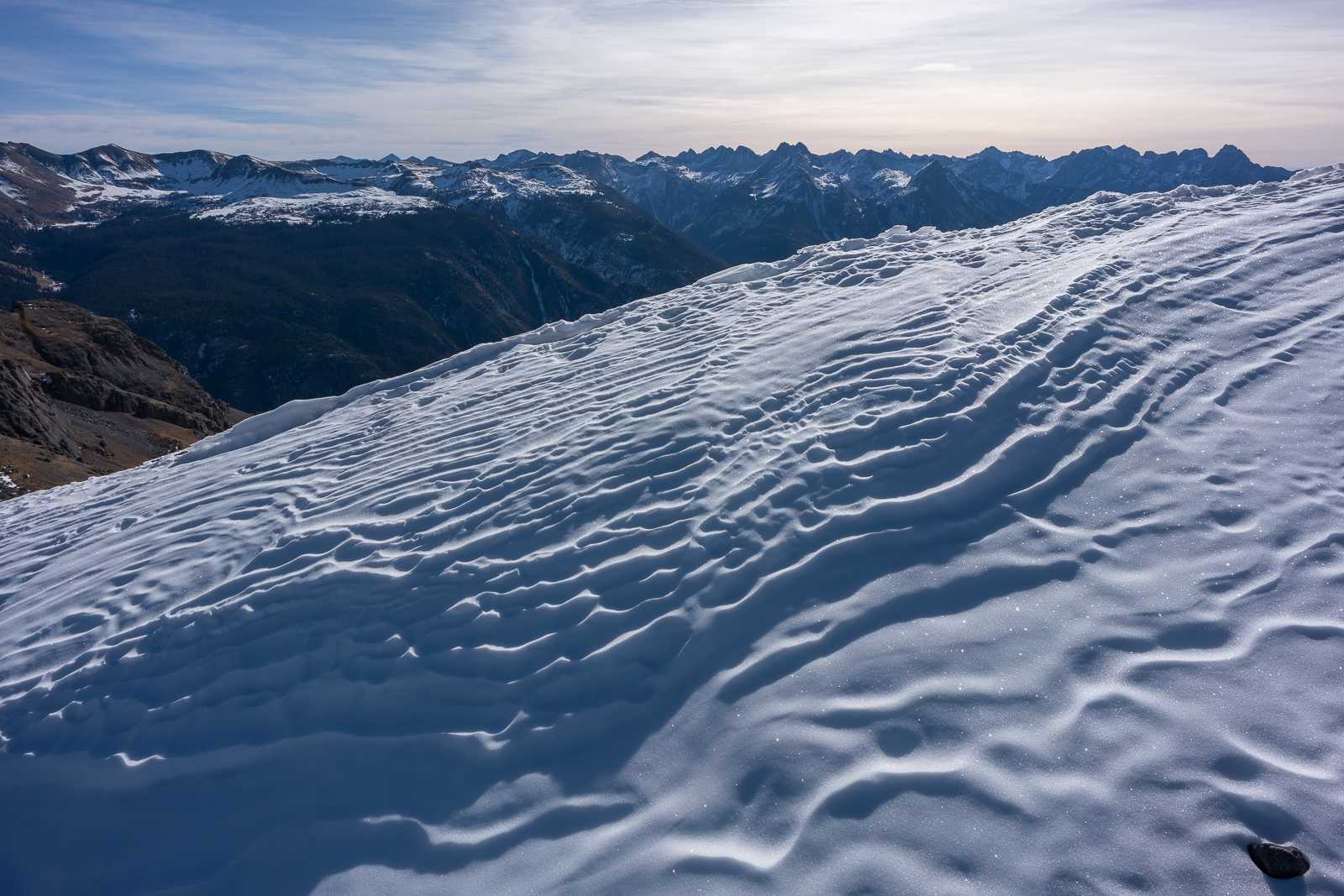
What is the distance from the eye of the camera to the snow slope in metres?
3.18

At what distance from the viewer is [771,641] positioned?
422cm

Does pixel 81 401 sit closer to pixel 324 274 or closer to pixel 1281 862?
pixel 1281 862

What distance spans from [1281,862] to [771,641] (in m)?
2.52

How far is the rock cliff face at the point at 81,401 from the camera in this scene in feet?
66.7

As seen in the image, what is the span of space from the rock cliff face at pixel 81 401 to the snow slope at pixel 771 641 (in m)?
16.7

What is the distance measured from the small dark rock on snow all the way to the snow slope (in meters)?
0.06

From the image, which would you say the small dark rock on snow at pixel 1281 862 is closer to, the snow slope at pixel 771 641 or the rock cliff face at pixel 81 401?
the snow slope at pixel 771 641

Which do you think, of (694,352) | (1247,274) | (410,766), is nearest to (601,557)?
(410,766)

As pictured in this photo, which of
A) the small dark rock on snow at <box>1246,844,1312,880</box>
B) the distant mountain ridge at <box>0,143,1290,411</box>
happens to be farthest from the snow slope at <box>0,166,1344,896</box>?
the distant mountain ridge at <box>0,143,1290,411</box>

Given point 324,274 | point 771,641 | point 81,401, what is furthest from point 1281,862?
point 324,274

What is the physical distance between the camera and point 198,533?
25.2 ft

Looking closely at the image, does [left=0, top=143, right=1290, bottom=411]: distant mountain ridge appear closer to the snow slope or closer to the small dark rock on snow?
the snow slope

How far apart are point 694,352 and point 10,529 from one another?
1135cm

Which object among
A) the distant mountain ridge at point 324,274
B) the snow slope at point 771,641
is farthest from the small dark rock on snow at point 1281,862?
the distant mountain ridge at point 324,274
